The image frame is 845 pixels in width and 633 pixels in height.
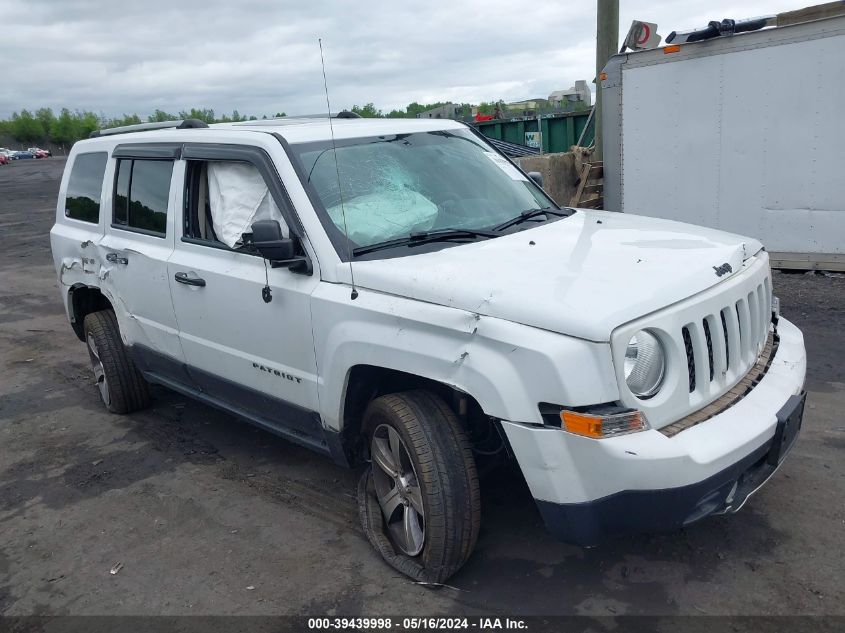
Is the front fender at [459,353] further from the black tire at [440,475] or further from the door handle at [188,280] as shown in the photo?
the door handle at [188,280]

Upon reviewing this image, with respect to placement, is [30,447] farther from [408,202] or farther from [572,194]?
[572,194]

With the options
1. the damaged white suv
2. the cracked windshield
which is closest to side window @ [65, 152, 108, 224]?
the damaged white suv

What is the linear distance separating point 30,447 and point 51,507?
108cm

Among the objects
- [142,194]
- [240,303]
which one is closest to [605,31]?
[142,194]

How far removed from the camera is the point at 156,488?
441 centimetres

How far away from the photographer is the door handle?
4.09 meters

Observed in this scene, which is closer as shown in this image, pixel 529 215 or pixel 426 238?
pixel 426 238

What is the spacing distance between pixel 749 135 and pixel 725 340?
21.2 feet

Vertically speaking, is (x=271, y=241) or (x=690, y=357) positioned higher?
(x=271, y=241)

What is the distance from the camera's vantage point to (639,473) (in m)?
2.59

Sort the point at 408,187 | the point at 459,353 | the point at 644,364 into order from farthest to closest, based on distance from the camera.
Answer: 1. the point at 408,187
2. the point at 459,353
3. the point at 644,364

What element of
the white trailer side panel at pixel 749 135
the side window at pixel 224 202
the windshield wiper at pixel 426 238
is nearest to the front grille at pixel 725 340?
the windshield wiper at pixel 426 238

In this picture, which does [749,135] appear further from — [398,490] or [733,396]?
[398,490]

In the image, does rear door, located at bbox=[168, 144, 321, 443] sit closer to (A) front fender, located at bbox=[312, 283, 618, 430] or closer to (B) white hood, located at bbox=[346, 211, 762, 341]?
(A) front fender, located at bbox=[312, 283, 618, 430]
